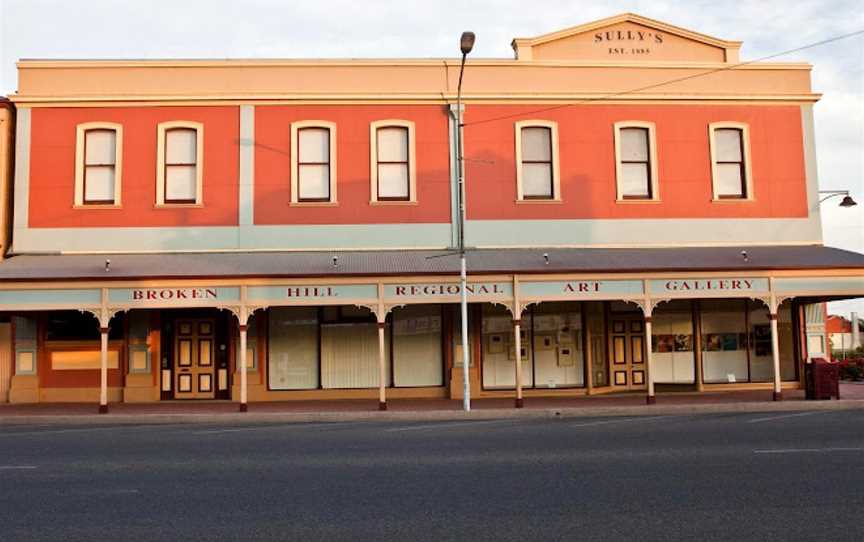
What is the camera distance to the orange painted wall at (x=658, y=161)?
873 inches

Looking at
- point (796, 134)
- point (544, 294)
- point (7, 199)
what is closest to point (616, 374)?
point (544, 294)

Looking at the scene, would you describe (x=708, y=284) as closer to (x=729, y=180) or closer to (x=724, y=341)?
(x=724, y=341)

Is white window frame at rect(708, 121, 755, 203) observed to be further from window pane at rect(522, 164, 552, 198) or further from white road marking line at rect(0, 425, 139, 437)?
white road marking line at rect(0, 425, 139, 437)

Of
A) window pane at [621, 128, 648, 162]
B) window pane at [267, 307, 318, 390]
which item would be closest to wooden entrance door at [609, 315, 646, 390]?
window pane at [621, 128, 648, 162]

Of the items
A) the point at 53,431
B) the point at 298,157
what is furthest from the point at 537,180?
the point at 53,431

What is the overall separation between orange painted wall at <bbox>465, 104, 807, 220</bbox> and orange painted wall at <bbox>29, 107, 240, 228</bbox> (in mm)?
6342

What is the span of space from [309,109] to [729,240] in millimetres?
11579

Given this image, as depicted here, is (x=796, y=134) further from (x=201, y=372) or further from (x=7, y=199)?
(x=7, y=199)

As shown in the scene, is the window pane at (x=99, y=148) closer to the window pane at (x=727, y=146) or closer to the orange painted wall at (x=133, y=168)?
the orange painted wall at (x=133, y=168)

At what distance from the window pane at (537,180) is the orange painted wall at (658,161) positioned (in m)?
0.35

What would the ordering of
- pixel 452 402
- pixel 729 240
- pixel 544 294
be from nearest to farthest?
pixel 544 294
pixel 452 402
pixel 729 240

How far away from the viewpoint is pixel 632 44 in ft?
76.2

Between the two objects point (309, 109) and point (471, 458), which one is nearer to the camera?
point (471, 458)

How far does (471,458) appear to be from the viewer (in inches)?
434
